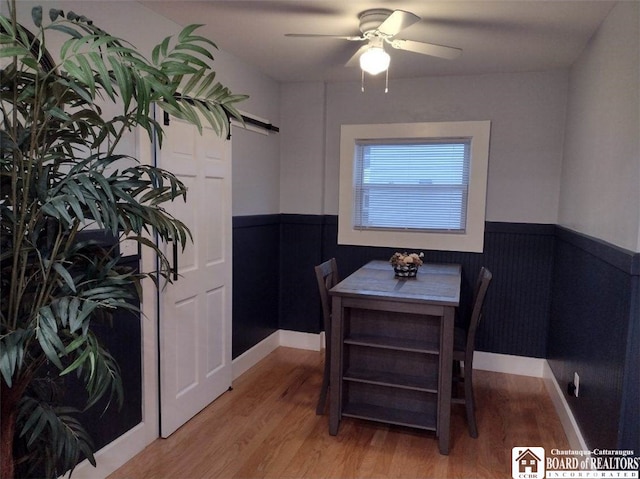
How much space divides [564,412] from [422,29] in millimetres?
2514

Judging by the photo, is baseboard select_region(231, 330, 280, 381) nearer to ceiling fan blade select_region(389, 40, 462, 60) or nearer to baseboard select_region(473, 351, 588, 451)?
baseboard select_region(473, 351, 588, 451)

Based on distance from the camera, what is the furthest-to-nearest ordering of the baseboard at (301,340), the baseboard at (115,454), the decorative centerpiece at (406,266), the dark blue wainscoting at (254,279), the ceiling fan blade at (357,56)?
the baseboard at (301,340)
the dark blue wainscoting at (254,279)
the decorative centerpiece at (406,266)
the ceiling fan blade at (357,56)
the baseboard at (115,454)

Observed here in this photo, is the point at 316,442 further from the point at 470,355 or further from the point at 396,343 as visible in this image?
the point at 470,355

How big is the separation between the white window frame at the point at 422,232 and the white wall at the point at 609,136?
68 centimetres

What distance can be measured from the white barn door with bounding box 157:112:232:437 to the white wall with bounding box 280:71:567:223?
1.12 meters

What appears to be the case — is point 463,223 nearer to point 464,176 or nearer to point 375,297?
point 464,176

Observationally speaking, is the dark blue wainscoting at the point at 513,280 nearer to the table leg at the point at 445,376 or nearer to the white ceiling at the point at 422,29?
the white ceiling at the point at 422,29

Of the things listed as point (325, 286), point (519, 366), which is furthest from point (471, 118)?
point (519, 366)

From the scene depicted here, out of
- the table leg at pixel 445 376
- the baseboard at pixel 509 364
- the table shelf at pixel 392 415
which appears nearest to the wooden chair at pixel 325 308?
the table shelf at pixel 392 415

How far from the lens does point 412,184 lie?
3.81 m

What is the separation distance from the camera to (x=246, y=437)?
2.59 metres

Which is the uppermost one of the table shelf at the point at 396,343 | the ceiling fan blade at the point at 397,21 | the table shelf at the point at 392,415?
the ceiling fan blade at the point at 397,21

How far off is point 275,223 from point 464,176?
1.69m

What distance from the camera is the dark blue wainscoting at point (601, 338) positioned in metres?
1.76
